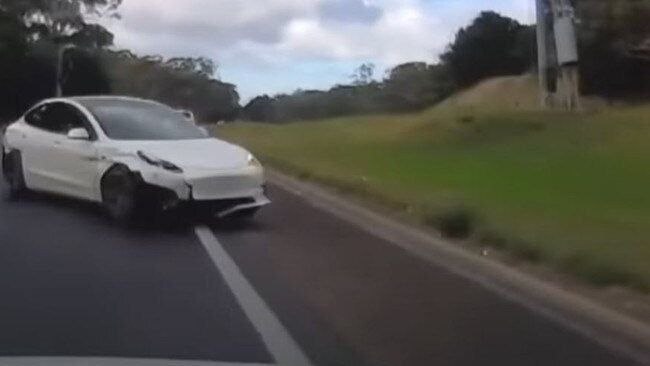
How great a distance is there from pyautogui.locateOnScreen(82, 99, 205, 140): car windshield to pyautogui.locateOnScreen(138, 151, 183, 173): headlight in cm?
86

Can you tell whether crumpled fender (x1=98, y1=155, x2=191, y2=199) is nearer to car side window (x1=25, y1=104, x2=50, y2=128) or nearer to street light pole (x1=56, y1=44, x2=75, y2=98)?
car side window (x1=25, y1=104, x2=50, y2=128)

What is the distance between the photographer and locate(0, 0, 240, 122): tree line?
8187 centimetres

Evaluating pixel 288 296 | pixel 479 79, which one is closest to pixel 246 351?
pixel 288 296

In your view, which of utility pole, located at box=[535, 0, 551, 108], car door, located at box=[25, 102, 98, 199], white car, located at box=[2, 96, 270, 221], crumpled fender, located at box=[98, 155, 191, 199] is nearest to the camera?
crumpled fender, located at box=[98, 155, 191, 199]

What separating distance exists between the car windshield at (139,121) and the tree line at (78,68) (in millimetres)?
56209

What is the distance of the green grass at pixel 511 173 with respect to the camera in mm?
15711

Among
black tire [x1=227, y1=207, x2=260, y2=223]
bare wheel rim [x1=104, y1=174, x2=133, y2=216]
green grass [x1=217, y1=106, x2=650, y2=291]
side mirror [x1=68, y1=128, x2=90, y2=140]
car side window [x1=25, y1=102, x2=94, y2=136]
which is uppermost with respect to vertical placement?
car side window [x1=25, y1=102, x2=94, y2=136]

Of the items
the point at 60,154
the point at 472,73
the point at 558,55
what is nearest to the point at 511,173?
the point at 60,154

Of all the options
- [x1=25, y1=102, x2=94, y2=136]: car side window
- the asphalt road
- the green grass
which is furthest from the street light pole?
the asphalt road

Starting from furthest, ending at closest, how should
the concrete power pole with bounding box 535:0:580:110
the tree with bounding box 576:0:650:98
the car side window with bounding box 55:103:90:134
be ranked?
the concrete power pole with bounding box 535:0:580:110 → the tree with bounding box 576:0:650:98 → the car side window with bounding box 55:103:90:134

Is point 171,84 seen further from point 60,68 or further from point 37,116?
point 37,116

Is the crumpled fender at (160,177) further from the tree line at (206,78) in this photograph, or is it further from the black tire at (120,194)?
the tree line at (206,78)

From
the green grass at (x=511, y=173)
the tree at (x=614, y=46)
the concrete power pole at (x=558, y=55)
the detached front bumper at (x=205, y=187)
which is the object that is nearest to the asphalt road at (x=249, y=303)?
the detached front bumper at (x=205, y=187)

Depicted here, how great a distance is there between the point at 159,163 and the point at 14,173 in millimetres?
4334
